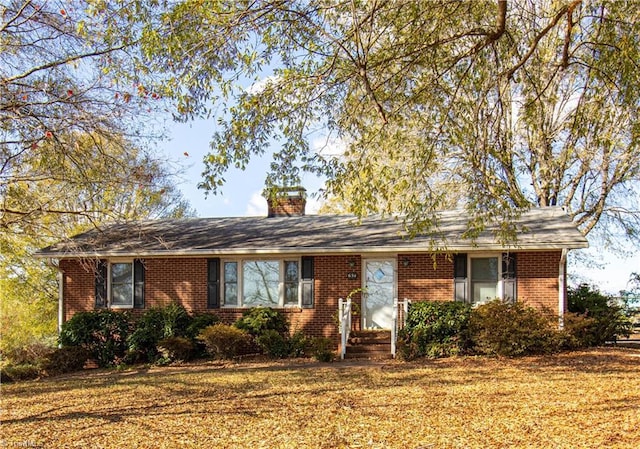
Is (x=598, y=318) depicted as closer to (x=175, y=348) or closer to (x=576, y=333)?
(x=576, y=333)

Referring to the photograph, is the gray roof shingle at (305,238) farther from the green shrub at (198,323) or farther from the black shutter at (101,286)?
the green shrub at (198,323)

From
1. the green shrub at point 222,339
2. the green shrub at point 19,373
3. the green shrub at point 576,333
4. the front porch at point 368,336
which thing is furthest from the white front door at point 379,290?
the green shrub at point 19,373

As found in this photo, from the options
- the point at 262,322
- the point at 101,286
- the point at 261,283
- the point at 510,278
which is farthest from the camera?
the point at 101,286

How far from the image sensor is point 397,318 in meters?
14.4

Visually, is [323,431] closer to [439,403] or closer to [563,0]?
[439,403]

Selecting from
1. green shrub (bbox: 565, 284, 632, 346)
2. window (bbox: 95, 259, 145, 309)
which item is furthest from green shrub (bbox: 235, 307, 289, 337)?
green shrub (bbox: 565, 284, 632, 346)

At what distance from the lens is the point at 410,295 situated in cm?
1496

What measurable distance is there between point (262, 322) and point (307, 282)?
1.62 metres

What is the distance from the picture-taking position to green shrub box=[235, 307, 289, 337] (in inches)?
578

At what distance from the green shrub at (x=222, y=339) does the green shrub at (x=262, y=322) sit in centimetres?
41

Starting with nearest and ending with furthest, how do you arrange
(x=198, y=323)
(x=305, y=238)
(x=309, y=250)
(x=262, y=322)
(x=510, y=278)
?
(x=510, y=278), (x=262, y=322), (x=198, y=323), (x=309, y=250), (x=305, y=238)

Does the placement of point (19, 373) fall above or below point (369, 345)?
below

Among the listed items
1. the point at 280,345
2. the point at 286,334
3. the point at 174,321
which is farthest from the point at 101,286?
the point at 280,345

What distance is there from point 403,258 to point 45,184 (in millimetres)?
9315
